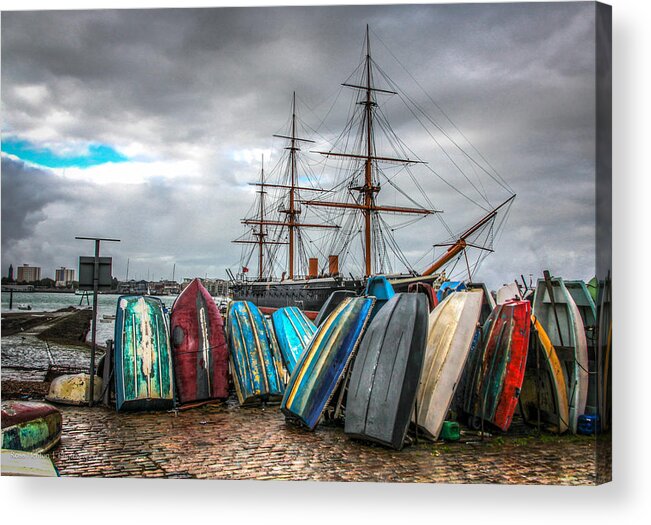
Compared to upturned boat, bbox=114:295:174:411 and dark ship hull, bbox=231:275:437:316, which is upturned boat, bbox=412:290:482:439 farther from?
dark ship hull, bbox=231:275:437:316

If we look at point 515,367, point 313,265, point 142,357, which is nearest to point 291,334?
point 142,357

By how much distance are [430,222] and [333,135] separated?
205cm

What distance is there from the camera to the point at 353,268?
20359 millimetres

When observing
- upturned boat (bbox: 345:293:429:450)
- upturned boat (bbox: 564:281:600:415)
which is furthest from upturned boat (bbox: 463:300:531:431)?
upturned boat (bbox: 345:293:429:450)

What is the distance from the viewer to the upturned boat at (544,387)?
446 centimetres

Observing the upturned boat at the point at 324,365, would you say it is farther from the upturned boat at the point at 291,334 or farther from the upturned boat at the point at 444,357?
the upturned boat at the point at 291,334

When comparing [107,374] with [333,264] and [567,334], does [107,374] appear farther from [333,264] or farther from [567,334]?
[333,264]

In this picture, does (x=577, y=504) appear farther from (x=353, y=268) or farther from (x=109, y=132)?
(x=353, y=268)

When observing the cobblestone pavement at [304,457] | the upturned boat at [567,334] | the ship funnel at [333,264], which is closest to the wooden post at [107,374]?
the cobblestone pavement at [304,457]

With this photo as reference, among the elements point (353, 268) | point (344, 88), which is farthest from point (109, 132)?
point (353, 268)

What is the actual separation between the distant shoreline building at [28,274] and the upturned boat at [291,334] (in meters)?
2.58

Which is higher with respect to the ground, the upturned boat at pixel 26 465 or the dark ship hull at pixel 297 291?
the dark ship hull at pixel 297 291

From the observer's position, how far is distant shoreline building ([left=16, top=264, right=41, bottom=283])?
4695 mm

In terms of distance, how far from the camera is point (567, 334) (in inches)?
194
